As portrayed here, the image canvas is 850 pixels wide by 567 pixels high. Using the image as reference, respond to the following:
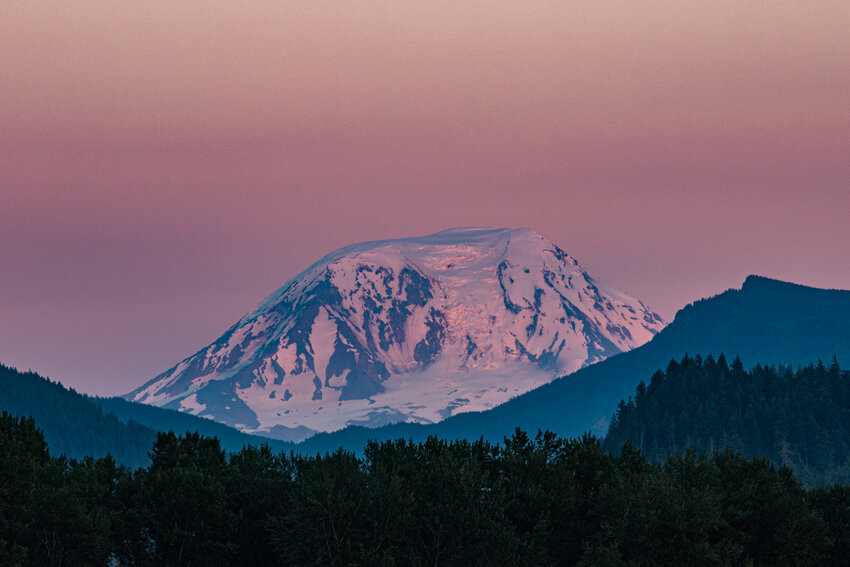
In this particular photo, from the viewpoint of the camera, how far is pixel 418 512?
134125 mm

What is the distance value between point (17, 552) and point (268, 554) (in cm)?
2809

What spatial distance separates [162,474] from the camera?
14062 cm

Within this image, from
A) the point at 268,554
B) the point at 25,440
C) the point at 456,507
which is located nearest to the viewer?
the point at 456,507

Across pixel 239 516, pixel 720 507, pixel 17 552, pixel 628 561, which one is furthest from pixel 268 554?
pixel 720 507

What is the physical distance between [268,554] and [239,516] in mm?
5721

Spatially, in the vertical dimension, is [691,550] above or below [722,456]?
below

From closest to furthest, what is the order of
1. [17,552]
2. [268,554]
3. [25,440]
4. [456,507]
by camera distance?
[17,552], [456,507], [268,554], [25,440]

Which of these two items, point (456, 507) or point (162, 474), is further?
point (162, 474)

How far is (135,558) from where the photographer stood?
5335 inches

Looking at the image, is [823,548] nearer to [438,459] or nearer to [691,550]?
[691,550]

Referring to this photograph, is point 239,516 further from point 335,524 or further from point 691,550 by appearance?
point 691,550

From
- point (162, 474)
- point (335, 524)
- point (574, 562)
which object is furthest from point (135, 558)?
point (574, 562)

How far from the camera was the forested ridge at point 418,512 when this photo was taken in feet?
419

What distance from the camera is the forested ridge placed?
12775cm
